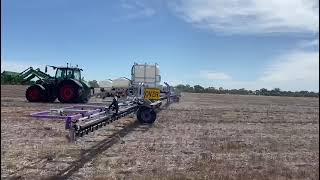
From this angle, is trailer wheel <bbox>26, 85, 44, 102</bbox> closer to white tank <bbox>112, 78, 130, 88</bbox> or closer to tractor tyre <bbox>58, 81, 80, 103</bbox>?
tractor tyre <bbox>58, 81, 80, 103</bbox>

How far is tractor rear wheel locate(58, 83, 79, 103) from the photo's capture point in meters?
25.6

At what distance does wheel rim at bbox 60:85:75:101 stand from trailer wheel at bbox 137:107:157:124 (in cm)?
860

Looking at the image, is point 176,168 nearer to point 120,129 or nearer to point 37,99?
point 120,129

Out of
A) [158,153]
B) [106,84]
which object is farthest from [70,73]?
[158,153]

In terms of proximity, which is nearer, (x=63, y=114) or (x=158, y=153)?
(x=158, y=153)

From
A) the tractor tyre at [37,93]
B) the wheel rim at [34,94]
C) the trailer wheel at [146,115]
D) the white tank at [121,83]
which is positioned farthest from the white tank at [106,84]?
the trailer wheel at [146,115]

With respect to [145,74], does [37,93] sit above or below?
below

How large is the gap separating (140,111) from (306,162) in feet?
28.9

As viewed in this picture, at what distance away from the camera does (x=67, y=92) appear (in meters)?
25.8

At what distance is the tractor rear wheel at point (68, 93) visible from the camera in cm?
2556

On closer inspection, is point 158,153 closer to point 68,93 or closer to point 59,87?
point 68,93

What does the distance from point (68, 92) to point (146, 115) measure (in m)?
9.22

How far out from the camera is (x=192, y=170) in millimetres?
8703

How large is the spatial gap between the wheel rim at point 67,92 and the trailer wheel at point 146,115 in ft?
28.2
